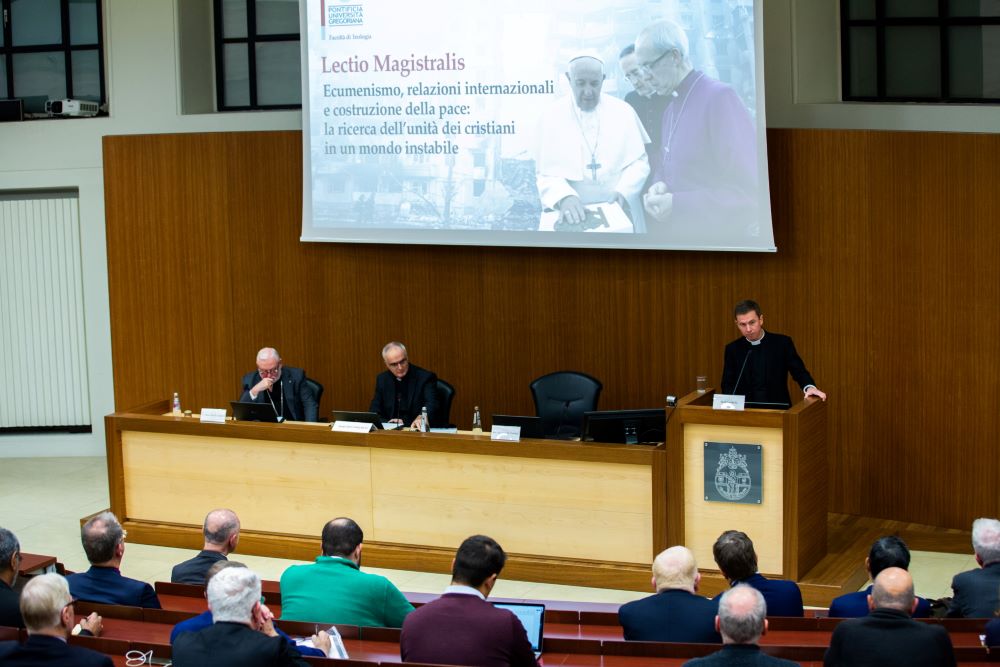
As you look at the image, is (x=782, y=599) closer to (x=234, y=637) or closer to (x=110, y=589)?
(x=234, y=637)

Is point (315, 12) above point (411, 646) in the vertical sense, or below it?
above

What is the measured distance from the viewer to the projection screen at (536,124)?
7391 millimetres

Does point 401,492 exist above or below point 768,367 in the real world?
below

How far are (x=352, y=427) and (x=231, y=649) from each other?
3.39 meters

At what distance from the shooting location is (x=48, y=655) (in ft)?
11.2

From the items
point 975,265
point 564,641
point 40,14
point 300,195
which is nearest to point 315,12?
point 300,195

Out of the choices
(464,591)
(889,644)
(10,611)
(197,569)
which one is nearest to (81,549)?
(197,569)

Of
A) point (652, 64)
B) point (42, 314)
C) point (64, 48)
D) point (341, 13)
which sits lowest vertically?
point (42, 314)

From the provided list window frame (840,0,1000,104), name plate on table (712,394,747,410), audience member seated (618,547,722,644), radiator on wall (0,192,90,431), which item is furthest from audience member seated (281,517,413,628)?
radiator on wall (0,192,90,431)

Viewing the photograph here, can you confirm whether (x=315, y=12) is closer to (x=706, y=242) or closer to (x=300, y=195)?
(x=300, y=195)

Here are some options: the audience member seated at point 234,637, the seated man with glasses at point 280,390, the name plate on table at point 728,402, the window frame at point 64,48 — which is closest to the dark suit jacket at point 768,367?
the name plate on table at point 728,402

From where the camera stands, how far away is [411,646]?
357cm

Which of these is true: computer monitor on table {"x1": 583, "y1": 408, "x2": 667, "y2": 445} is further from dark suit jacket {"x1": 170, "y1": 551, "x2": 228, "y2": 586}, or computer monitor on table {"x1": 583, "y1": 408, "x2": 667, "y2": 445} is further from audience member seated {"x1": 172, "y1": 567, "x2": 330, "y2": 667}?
audience member seated {"x1": 172, "y1": 567, "x2": 330, "y2": 667}

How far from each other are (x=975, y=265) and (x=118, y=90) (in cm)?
632
